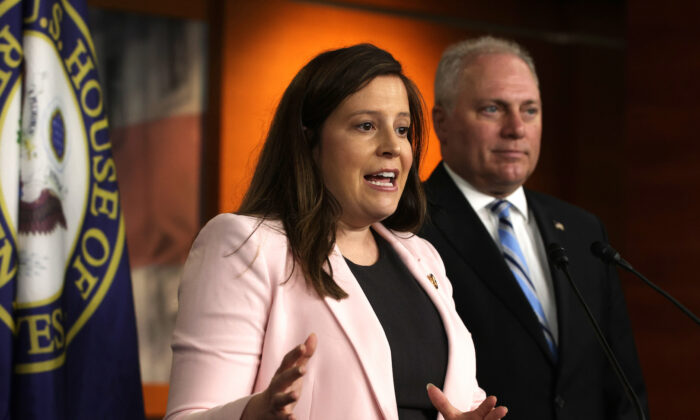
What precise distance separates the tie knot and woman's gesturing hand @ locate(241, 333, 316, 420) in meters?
1.39

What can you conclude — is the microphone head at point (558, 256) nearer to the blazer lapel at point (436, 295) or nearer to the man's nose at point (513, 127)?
the blazer lapel at point (436, 295)

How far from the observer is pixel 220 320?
1770mm

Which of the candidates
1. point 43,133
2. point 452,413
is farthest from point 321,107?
point 43,133

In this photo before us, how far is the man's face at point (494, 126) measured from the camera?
285cm

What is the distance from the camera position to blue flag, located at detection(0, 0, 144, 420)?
2.73 m

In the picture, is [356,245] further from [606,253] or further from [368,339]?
[606,253]

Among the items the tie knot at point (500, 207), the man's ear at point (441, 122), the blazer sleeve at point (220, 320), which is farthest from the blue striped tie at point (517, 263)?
the blazer sleeve at point (220, 320)

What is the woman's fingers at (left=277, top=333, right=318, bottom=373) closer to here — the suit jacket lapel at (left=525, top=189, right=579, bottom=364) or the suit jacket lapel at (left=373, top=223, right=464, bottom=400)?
the suit jacket lapel at (left=373, top=223, right=464, bottom=400)

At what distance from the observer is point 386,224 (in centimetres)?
225

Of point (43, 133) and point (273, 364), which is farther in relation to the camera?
point (43, 133)

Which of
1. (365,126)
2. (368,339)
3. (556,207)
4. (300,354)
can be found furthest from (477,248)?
(300,354)

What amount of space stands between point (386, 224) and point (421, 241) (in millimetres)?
107

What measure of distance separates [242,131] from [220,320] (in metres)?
3.39

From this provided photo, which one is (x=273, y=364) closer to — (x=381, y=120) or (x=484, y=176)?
(x=381, y=120)
